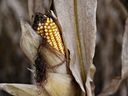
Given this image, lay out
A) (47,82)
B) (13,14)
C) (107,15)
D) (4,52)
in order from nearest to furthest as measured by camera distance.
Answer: (47,82)
(107,15)
(13,14)
(4,52)

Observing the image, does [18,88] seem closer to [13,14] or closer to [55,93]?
[55,93]

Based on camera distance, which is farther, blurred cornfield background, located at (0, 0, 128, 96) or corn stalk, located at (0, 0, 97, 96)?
blurred cornfield background, located at (0, 0, 128, 96)

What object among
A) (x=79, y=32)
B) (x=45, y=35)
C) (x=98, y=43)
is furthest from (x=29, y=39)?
(x=98, y=43)

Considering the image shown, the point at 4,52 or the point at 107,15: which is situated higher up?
the point at 107,15

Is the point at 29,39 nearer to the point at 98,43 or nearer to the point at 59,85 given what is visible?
the point at 59,85

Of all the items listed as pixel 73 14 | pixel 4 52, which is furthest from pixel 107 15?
pixel 73 14

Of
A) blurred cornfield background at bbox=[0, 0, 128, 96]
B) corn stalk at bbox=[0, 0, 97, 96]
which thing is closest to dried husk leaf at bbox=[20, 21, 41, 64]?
corn stalk at bbox=[0, 0, 97, 96]

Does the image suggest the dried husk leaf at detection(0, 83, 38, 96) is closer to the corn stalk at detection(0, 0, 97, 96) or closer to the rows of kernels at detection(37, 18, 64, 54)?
the corn stalk at detection(0, 0, 97, 96)
